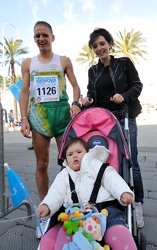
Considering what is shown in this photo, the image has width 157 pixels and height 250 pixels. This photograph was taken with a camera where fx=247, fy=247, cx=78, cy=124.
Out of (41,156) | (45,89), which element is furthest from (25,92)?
(41,156)

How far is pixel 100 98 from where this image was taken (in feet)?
8.26

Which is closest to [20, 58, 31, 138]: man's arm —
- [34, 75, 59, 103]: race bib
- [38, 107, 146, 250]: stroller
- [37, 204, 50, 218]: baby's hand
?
[34, 75, 59, 103]: race bib

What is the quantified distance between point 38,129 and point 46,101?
0.94 ft

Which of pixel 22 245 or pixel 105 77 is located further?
pixel 105 77

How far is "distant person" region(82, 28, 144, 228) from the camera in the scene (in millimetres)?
2406

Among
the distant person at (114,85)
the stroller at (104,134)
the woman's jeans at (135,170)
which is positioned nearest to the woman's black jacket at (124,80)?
the distant person at (114,85)

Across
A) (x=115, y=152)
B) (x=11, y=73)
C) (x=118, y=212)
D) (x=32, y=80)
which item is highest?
(x=11, y=73)

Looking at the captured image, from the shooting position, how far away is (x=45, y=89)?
244 cm

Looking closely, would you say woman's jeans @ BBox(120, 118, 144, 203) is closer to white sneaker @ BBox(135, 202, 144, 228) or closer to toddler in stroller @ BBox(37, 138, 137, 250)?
white sneaker @ BBox(135, 202, 144, 228)

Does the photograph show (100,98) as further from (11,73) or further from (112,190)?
(11,73)

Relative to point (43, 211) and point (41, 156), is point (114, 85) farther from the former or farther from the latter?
point (43, 211)

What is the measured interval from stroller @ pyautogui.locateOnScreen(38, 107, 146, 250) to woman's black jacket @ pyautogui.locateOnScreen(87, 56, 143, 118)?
24cm

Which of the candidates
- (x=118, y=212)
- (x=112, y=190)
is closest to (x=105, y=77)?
(x=112, y=190)

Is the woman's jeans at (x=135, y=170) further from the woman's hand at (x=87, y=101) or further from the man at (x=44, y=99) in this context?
the man at (x=44, y=99)
